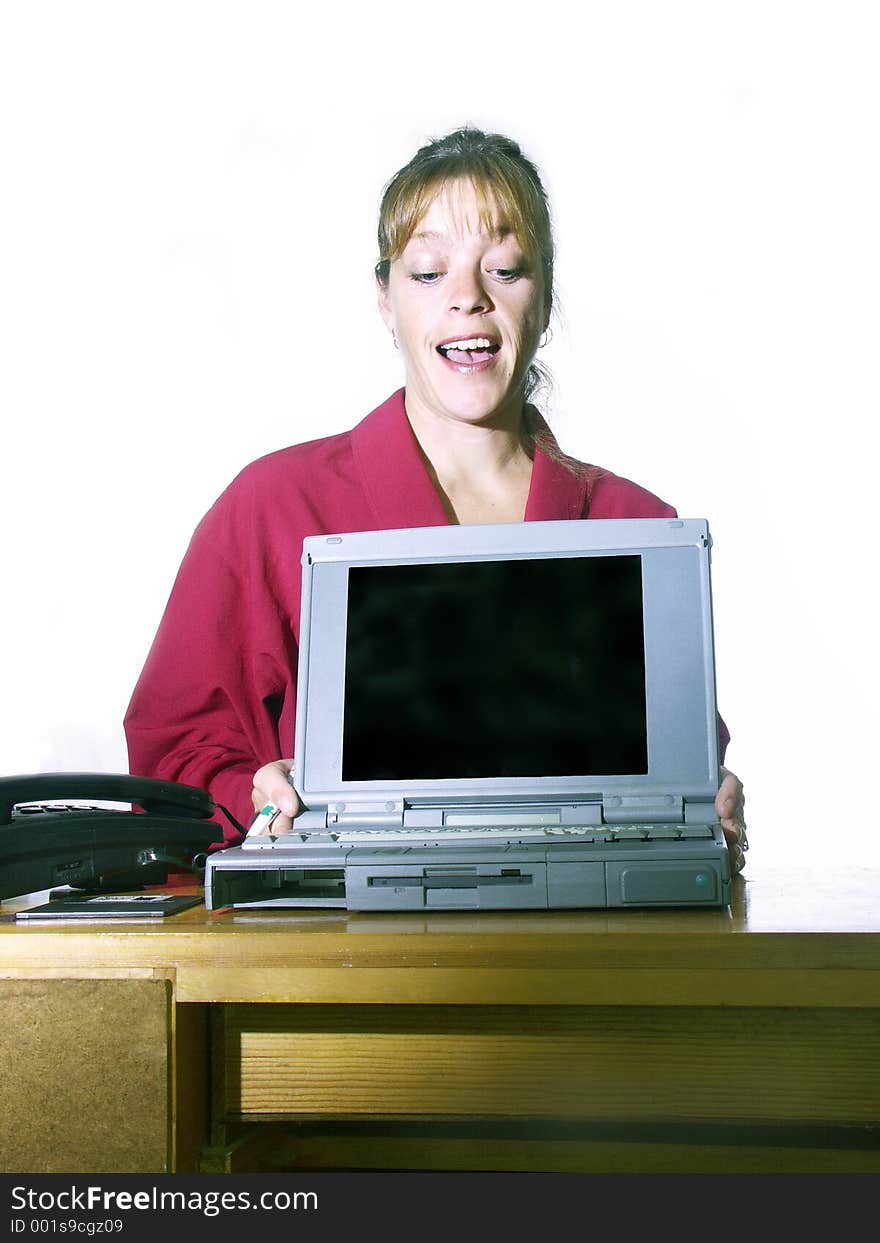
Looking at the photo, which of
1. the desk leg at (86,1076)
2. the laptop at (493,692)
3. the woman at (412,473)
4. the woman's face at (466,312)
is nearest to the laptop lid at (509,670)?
the laptop at (493,692)

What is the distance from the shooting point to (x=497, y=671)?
1021 mm

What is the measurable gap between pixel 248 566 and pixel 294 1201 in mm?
965

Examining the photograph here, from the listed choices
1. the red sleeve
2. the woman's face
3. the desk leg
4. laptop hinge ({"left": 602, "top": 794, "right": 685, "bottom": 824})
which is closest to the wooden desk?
the desk leg

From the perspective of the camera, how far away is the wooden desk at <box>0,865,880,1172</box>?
70cm

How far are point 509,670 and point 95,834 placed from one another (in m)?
0.38

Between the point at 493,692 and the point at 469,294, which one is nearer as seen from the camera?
the point at 493,692

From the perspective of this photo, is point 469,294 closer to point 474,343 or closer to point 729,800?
point 474,343

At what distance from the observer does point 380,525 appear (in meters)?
1.53

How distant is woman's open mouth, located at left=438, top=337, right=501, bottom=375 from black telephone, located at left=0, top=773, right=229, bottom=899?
70 cm

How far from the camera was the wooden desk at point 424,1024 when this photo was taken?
703 mm

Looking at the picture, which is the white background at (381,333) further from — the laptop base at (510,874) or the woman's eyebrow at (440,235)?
the laptop base at (510,874)

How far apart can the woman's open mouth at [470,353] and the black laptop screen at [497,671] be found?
1.95 ft

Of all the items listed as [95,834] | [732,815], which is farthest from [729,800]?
[95,834]

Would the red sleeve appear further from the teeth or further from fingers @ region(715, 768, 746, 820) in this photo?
fingers @ region(715, 768, 746, 820)
